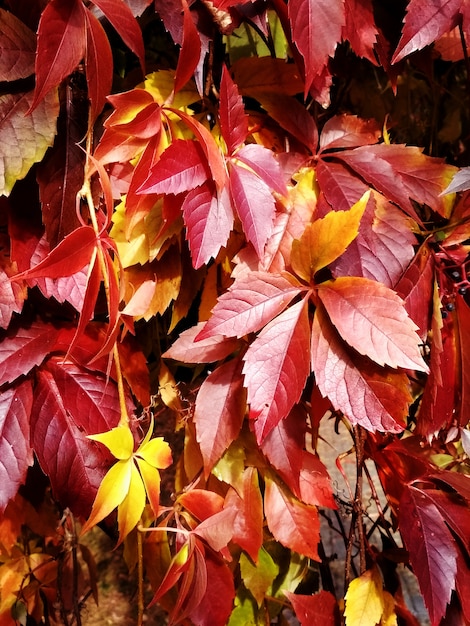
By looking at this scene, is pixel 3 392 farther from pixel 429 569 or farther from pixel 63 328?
pixel 429 569

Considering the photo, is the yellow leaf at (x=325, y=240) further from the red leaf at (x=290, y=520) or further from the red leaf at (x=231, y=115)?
the red leaf at (x=290, y=520)

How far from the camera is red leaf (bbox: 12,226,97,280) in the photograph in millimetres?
443

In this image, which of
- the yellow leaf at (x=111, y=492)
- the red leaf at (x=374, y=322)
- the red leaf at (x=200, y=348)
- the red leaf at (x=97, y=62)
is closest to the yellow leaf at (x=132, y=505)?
the yellow leaf at (x=111, y=492)

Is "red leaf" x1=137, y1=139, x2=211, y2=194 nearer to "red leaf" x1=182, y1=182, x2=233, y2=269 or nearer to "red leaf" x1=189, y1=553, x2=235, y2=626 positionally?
"red leaf" x1=182, y1=182, x2=233, y2=269

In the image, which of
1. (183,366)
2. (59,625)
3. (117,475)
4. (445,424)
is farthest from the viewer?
(59,625)


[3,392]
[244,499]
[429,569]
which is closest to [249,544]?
[244,499]

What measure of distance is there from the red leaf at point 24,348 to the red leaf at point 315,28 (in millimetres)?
383

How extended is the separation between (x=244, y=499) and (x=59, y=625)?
1.79 ft

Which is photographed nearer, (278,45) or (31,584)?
(278,45)

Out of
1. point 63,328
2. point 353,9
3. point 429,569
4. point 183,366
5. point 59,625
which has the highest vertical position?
point 353,9

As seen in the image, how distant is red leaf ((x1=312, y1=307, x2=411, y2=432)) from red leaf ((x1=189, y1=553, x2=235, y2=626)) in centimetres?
25

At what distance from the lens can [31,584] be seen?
810mm

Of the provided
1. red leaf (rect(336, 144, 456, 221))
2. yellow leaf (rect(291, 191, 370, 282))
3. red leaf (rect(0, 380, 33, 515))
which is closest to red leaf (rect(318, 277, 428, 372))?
yellow leaf (rect(291, 191, 370, 282))

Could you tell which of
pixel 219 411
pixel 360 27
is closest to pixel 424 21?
pixel 360 27
